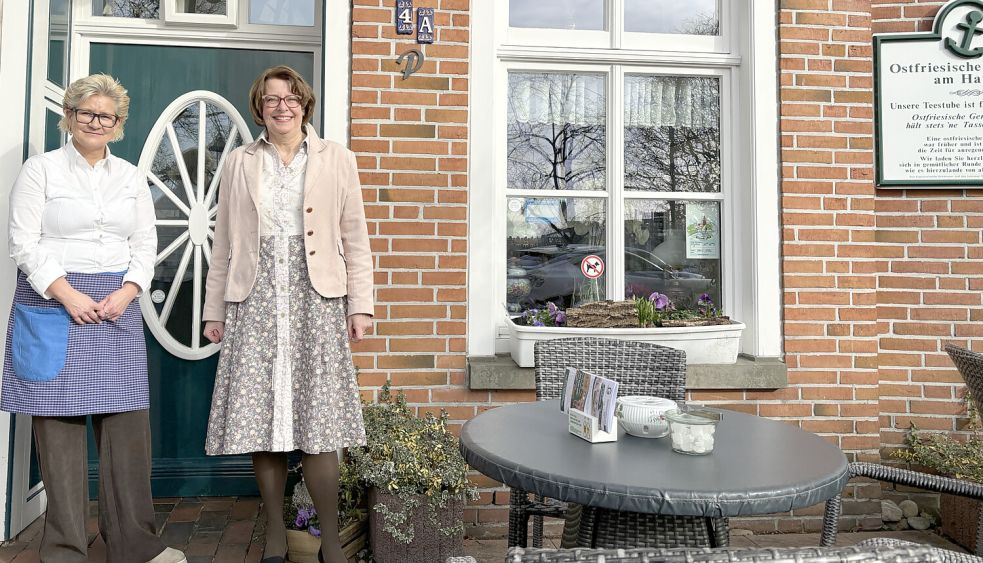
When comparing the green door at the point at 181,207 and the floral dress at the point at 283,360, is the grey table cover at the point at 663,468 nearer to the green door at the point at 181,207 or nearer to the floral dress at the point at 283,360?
the floral dress at the point at 283,360

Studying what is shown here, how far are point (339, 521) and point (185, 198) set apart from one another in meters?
1.77

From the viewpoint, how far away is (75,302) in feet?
7.49

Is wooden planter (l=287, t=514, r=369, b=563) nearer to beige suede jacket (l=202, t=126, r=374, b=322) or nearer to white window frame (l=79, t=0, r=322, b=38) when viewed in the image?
beige suede jacket (l=202, t=126, r=374, b=322)

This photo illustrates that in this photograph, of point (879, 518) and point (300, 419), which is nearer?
point (300, 419)

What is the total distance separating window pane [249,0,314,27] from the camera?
329cm

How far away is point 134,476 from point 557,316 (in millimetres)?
1796

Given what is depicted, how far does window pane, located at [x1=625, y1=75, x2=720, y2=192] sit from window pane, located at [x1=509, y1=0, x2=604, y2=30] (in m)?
0.34

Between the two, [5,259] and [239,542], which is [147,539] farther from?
[5,259]

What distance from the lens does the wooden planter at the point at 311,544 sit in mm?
2553

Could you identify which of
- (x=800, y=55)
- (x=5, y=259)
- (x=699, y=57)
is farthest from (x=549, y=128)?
(x=5, y=259)

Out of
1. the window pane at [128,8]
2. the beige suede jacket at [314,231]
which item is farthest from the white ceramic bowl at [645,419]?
the window pane at [128,8]

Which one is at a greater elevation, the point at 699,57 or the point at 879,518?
the point at 699,57

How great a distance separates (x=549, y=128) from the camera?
3230 millimetres

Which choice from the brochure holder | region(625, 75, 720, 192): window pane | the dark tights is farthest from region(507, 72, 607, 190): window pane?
the brochure holder
